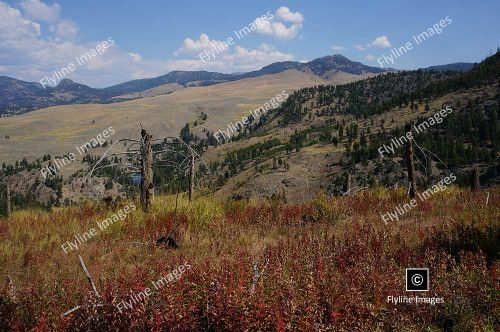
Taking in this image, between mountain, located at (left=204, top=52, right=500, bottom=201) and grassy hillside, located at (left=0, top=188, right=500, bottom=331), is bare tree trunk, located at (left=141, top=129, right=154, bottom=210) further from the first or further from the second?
mountain, located at (left=204, top=52, right=500, bottom=201)

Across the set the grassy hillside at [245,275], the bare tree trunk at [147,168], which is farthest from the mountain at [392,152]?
the grassy hillside at [245,275]

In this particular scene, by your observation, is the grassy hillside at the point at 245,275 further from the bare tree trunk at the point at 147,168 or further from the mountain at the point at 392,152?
the mountain at the point at 392,152


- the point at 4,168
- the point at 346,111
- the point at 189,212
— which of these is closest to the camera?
the point at 189,212

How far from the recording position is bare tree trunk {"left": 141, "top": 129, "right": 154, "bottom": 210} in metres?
12.2

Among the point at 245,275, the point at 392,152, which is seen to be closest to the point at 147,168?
the point at 245,275

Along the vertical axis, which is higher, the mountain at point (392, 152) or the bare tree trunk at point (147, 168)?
the bare tree trunk at point (147, 168)

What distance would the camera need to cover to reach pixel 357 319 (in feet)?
16.1

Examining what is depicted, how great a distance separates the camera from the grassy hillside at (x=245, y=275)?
4.62m

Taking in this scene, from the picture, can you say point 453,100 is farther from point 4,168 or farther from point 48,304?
point 4,168

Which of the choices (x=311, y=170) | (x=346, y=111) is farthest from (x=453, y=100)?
(x=346, y=111)

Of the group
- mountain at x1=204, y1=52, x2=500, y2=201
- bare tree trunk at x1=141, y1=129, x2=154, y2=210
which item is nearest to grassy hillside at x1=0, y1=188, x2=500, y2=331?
bare tree trunk at x1=141, y1=129, x2=154, y2=210

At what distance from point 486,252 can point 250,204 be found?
803 centimetres

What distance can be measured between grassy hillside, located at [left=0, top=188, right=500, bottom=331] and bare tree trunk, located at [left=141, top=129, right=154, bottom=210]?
37.3 inches

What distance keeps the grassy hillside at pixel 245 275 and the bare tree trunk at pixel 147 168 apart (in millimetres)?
947
